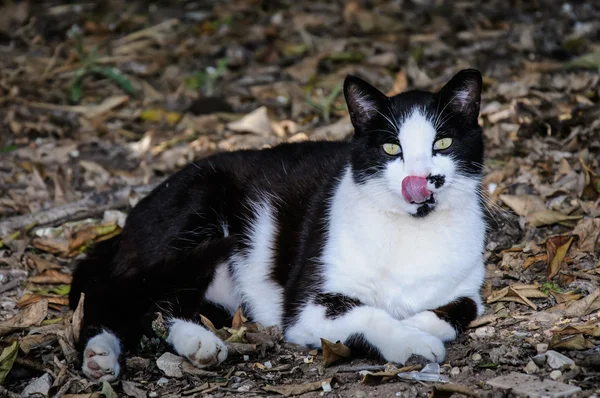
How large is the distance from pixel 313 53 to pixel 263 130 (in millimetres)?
1636

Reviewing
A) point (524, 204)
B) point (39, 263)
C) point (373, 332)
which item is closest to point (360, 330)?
point (373, 332)

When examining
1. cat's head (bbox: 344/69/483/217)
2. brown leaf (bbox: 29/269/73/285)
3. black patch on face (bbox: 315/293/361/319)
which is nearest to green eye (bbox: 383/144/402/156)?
cat's head (bbox: 344/69/483/217)

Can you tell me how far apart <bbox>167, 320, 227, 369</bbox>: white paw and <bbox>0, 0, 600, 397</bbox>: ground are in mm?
68

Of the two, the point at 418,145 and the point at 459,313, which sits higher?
the point at 418,145

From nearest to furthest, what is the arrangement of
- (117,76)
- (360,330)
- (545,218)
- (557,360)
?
(557,360), (360,330), (545,218), (117,76)

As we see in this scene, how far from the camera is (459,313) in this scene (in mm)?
3475

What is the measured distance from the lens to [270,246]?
4027mm

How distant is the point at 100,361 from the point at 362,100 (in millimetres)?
1586

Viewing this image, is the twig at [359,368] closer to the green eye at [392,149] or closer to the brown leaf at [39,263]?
the green eye at [392,149]

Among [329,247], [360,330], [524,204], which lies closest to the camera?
[360,330]

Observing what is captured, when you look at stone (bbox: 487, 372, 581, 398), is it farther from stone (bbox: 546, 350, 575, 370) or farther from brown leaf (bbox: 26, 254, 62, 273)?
brown leaf (bbox: 26, 254, 62, 273)

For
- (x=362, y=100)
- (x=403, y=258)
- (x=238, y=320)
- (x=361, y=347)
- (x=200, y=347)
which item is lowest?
(x=238, y=320)

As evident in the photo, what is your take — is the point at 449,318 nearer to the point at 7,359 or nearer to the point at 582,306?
the point at 582,306

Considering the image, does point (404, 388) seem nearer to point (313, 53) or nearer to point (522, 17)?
point (313, 53)
